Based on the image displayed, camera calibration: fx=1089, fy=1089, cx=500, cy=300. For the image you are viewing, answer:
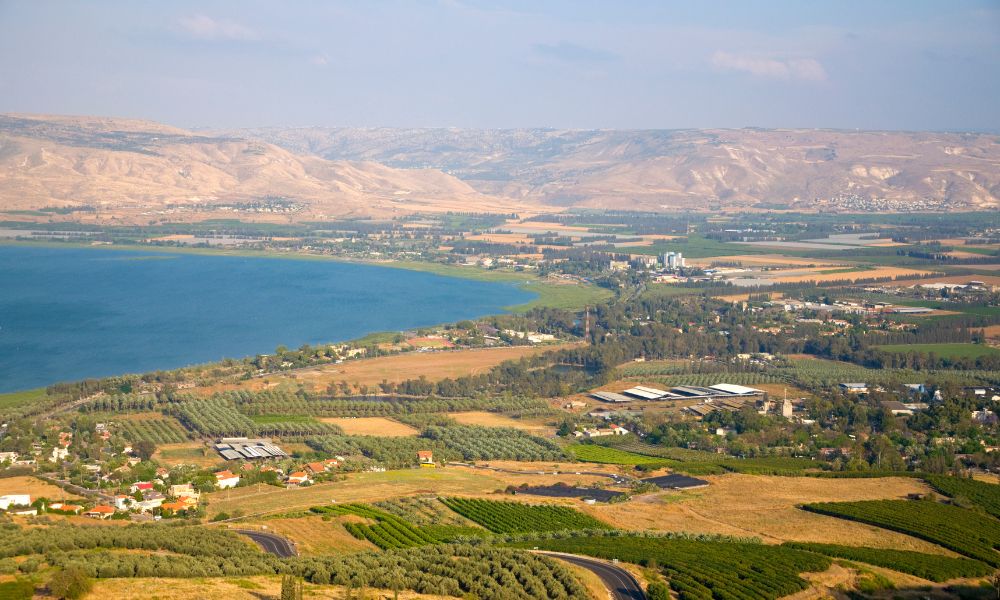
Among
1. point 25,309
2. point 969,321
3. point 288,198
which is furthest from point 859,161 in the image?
point 25,309

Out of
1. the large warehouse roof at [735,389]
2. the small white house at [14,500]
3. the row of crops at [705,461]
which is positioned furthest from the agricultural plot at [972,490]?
the small white house at [14,500]

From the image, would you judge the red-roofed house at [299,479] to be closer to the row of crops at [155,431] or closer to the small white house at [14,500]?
the row of crops at [155,431]

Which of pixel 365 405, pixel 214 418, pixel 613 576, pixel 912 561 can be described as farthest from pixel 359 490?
pixel 912 561

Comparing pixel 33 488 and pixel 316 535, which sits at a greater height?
pixel 316 535

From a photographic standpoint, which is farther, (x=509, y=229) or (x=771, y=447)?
(x=509, y=229)

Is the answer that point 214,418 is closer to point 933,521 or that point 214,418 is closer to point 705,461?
point 705,461

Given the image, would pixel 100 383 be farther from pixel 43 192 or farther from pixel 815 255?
pixel 43 192
